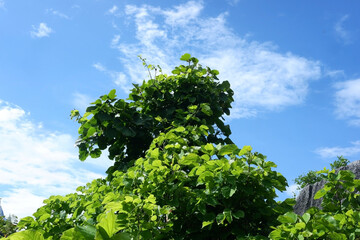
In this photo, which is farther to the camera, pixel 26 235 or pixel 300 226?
pixel 300 226

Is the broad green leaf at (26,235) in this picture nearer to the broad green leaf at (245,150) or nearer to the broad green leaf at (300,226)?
the broad green leaf at (300,226)

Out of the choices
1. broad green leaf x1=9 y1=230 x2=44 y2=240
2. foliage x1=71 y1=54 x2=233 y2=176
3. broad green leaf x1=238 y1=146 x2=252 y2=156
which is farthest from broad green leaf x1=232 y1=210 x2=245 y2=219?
foliage x1=71 y1=54 x2=233 y2=176

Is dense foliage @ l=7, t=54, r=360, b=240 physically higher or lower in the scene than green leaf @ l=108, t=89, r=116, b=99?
lower

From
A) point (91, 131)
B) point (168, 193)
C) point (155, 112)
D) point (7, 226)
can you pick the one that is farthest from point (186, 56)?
point (7, 226)

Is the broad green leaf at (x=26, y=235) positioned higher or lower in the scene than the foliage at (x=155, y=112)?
lower

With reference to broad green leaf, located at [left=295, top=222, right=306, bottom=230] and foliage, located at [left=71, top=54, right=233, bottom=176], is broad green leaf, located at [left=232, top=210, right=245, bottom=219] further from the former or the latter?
foliage, located at [left=71, top=54, right=233, bottom=176]

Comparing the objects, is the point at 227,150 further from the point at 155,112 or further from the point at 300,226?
the point at 155,112

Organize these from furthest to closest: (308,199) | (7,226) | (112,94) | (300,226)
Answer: (7,226) < (308,199) < (112,94) < (300,226)

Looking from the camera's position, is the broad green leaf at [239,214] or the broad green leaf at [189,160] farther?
the broad green leaf at [189,160]

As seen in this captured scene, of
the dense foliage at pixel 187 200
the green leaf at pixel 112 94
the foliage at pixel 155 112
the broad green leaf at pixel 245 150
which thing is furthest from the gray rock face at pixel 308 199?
the green leaf at pixel 112 94

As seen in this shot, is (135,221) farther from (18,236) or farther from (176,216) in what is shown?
(18,236)

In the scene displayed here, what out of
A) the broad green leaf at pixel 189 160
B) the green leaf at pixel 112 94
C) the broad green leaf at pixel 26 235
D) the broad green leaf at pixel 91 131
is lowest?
the broad green leaf at pixel 26 235

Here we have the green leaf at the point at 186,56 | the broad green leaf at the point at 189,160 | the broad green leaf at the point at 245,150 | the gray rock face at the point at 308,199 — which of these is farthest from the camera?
the green leaf at the point at 186,56

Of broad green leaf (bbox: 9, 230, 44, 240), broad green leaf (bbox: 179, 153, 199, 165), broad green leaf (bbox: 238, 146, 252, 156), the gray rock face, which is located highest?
the gray rock face
